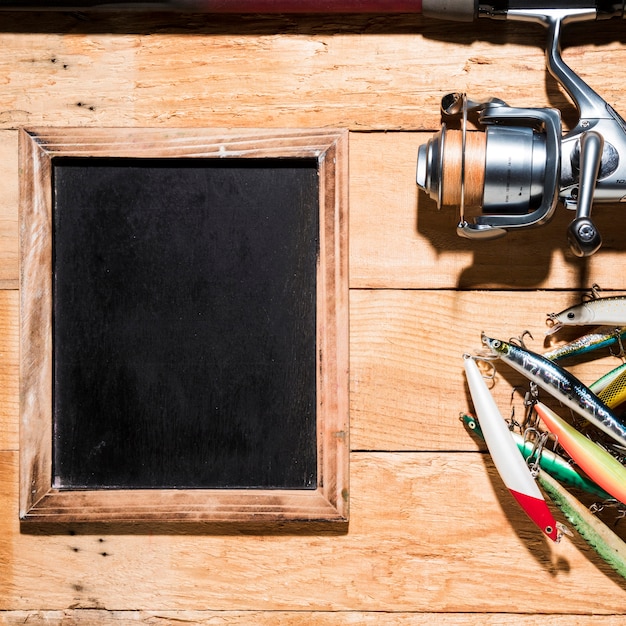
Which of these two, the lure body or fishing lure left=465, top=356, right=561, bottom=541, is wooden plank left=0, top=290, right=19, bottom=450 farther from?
the lure body

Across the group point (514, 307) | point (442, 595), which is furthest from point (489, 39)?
point (442, 595)

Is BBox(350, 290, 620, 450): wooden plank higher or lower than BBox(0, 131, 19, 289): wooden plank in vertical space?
lower

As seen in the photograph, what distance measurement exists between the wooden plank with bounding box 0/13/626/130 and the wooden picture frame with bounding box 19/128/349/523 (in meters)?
0.03

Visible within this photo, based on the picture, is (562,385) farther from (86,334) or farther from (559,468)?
(86,334)

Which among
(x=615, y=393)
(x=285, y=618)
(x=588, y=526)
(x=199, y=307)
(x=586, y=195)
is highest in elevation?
(x=586, y=195)

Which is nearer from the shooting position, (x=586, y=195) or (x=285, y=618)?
(x=586, y=195)

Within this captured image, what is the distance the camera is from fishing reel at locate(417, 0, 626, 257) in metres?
0.71

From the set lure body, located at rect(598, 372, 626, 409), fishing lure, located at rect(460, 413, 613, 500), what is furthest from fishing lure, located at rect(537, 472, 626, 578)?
lure body, located at rect(598, 372, 626, 409)

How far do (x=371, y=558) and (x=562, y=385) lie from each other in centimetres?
32

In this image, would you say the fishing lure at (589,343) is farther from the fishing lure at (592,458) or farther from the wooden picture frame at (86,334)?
the wooden picture frame at (86,334)

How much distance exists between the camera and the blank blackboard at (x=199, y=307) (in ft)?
2.60

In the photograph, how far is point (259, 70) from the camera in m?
0.80

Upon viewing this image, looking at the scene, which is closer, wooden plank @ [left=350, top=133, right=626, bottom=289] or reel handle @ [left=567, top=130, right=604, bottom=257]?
reel handle @ [left=567, top=130, right=604, bottom=257]

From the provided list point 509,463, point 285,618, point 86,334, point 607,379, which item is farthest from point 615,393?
point 86,334
